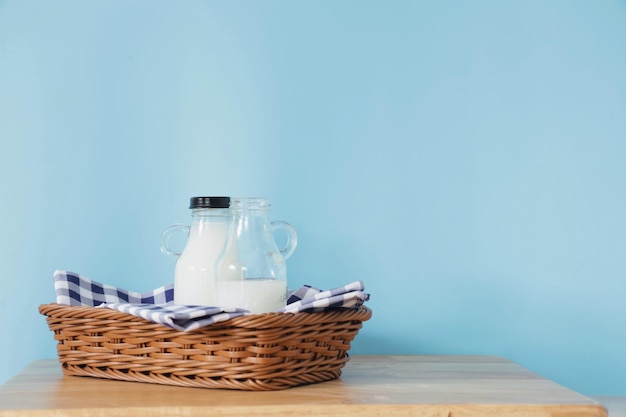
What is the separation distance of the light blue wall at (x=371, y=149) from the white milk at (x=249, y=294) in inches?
13.1

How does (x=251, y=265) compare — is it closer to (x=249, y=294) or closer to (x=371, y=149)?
(x=249, y=294)

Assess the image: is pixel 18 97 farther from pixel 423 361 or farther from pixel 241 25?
pixel 423 361

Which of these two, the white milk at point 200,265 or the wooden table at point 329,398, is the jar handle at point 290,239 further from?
the wooden table at point 329,398

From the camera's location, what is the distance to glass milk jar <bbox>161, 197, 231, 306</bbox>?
3.89 feet

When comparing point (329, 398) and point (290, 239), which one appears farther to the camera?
point (290, 239)

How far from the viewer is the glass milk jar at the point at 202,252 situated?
119 centimetres

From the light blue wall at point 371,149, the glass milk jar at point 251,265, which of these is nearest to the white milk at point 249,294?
the glass milk jar at point 251,265

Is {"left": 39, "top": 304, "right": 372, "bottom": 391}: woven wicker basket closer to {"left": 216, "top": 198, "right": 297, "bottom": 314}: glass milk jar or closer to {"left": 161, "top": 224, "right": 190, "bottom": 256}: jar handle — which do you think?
{"left": 216, "top": 198, "right": 297, "bottom": 314}: glass milk jar

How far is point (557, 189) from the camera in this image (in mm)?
1479

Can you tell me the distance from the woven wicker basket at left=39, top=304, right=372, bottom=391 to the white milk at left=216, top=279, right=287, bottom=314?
0.09m

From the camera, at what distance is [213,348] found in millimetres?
1037

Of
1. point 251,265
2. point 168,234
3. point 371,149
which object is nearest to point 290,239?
point 251,265

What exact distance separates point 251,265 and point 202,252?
10 centimetres

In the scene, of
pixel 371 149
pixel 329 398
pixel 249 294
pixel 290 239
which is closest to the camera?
pixel 329 398
